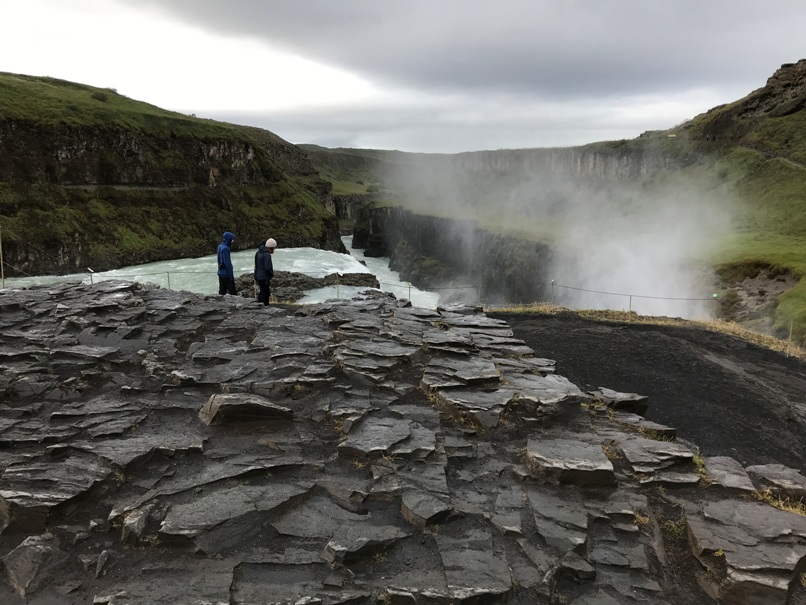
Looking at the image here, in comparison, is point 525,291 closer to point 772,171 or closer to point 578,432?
point 772,171

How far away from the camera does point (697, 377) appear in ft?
57.2

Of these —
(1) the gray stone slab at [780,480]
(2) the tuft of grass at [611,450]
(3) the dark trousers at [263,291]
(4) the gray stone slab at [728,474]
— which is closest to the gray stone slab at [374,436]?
(2) the tuft of grass at [611,450]

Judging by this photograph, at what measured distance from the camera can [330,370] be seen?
11.6 metres

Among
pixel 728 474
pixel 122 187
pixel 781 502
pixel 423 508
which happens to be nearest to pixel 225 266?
pixel 423 508

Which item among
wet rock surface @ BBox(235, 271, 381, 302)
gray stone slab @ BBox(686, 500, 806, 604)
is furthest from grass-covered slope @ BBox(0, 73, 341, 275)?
gray stone slab @ BBox(686, 500, 806, 604)

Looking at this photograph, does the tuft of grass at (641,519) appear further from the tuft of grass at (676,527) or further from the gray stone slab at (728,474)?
the gray stone slab at (728,474)

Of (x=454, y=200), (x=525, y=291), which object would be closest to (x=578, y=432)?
(x=525, y=291)

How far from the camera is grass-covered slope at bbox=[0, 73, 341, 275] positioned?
54594mm

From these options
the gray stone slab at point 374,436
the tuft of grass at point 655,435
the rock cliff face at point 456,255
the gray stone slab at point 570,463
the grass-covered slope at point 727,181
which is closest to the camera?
the gray stone slab at point 570,463

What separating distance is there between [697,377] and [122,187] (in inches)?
2734

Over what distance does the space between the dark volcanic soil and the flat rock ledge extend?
368cm

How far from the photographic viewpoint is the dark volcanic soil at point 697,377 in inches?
527

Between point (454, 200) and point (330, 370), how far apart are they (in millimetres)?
109938

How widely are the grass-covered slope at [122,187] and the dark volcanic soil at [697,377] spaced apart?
43.8 meters
